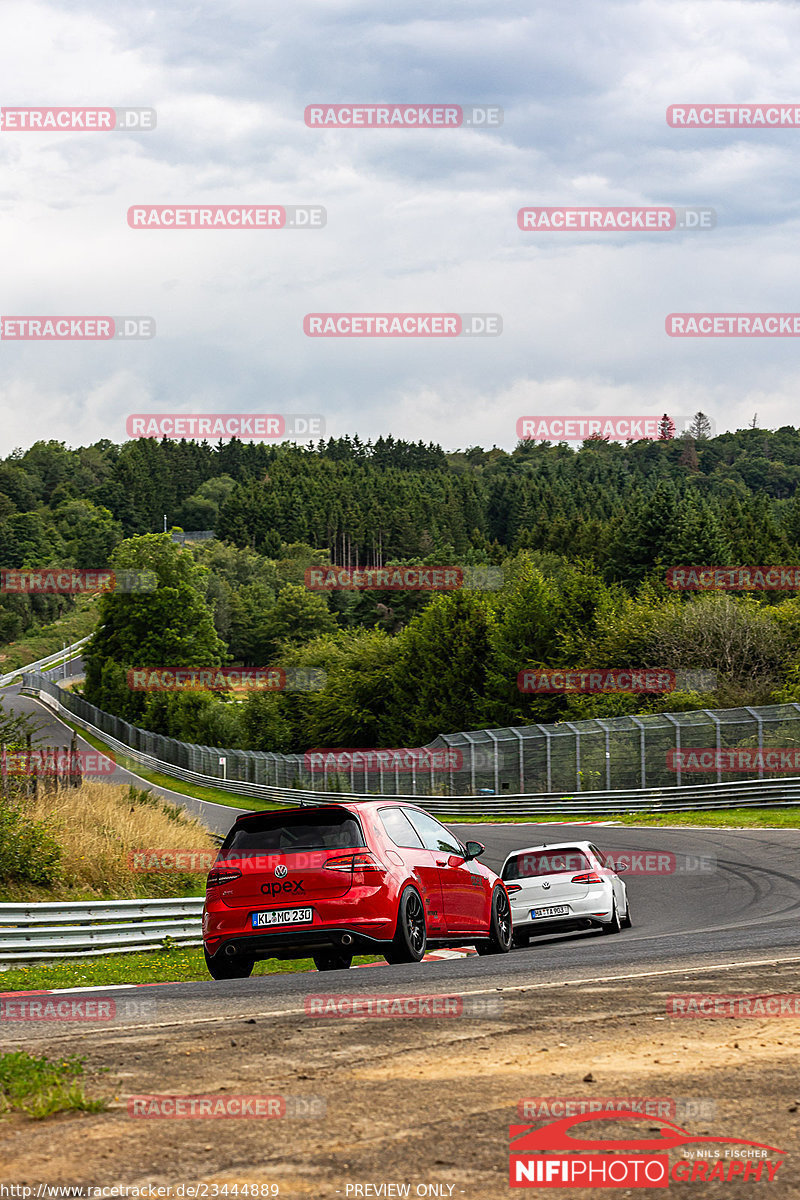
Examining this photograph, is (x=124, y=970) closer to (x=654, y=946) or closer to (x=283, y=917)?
(x=283, y=917)

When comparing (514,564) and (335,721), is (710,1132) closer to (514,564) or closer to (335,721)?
(335,721)

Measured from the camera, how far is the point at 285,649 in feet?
363

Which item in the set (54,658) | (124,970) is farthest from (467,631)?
(54,658)

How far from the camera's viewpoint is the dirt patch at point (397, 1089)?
14.8ft

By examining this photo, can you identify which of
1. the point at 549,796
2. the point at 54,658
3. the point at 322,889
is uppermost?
the point at 322,889

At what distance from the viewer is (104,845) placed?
19109mm

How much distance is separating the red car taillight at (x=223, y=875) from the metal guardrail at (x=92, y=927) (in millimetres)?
3902

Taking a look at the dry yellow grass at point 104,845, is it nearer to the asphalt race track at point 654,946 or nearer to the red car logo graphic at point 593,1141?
the asphalt race track at point 654,946

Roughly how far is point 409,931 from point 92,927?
17.5ft

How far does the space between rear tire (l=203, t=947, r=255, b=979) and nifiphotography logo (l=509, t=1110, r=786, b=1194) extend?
703 centimetres

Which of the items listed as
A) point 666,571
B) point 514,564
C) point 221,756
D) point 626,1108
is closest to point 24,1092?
point 626,1108

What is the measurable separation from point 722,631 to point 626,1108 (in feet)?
167

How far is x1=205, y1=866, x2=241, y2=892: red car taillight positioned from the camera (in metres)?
11.4

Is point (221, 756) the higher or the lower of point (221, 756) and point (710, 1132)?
the lower
